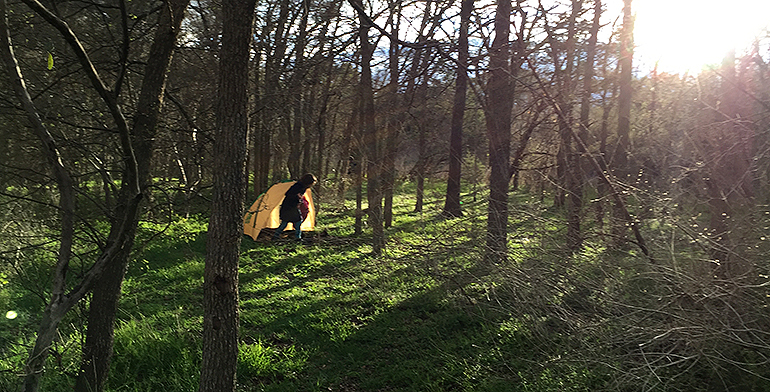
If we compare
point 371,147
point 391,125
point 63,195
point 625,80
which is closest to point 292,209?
point 371,147

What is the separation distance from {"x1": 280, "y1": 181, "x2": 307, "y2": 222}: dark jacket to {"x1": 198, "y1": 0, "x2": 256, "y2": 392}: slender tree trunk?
255 inches

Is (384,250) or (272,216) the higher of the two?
(272,216)

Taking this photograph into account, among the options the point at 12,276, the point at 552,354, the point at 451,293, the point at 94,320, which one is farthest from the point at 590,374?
the point at 12,276

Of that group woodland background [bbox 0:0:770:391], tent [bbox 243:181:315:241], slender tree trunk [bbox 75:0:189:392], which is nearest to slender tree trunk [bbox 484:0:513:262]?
woodland background [bbox 0:0:770:391]

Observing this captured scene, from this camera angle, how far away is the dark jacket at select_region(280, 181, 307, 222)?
955 centimetres

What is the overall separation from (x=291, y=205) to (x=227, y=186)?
675cm

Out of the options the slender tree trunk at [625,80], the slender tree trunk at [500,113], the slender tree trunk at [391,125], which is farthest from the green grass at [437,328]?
the slender tree trunk at [625,80]

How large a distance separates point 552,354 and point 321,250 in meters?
5.97

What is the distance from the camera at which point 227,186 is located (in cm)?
297

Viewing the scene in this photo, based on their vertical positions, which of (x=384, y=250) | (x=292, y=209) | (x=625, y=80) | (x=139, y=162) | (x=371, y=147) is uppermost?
(x=625, y=80)

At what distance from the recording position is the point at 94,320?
370 cm

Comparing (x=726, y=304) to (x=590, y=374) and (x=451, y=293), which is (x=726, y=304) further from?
(x=451, y=293)

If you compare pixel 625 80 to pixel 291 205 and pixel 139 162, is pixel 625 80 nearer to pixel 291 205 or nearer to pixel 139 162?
pixel 291 205

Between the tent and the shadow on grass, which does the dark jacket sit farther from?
the shadow on grass
